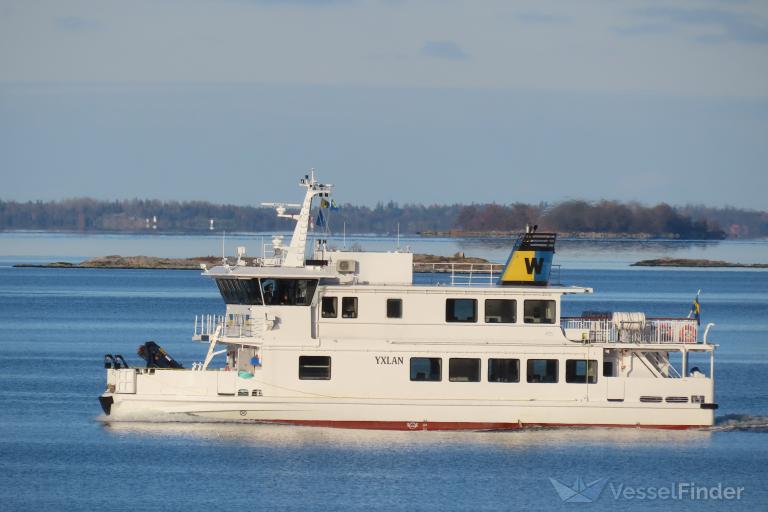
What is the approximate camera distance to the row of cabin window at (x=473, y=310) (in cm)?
3052

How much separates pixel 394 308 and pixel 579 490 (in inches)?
260

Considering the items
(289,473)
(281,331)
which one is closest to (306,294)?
(281,331)

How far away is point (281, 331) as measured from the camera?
1188 inches

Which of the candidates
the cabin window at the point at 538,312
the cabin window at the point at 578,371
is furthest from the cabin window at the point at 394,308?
the cabin window at the point at 578,371

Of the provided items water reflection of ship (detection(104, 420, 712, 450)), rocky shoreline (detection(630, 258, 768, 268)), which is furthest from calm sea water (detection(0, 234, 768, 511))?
rocky shoreline (detection(630, 258, 768, 268))

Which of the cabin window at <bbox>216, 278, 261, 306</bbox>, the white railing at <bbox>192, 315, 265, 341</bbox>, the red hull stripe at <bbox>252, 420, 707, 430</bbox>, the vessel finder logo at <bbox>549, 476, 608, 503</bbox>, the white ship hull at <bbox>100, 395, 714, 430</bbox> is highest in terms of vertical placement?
the cabin window at <bbox>216, 278, 261, 306</bbox>

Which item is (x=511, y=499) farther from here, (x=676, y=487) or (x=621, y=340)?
(x=621, y=340)

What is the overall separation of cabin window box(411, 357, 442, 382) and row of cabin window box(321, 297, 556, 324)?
43.8 inches

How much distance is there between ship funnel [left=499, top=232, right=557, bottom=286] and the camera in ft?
103

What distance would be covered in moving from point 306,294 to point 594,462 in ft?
25.2

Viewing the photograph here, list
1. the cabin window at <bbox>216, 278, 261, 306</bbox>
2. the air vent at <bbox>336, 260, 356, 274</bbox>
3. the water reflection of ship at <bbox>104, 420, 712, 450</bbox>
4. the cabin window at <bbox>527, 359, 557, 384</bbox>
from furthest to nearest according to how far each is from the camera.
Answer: the air vent at <bbox>336, 260, 356, 274</bbox> < the cabin window at <bbox>216, 278, 261, 306</bbox> < the cabin window at <bbox>527, 359, 557, 384</bbox> < the water reflection of ship at <bbox>104, 420, 712, 450</bbox>

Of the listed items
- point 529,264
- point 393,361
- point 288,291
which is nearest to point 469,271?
point 529,264

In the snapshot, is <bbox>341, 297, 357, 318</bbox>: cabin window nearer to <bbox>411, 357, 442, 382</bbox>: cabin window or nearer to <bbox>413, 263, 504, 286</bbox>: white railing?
<bbox>411, 357, 442, 382</bbox>: cabin window

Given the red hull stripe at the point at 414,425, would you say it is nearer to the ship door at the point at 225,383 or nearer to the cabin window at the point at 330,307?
the ship door at the point at 225,383
